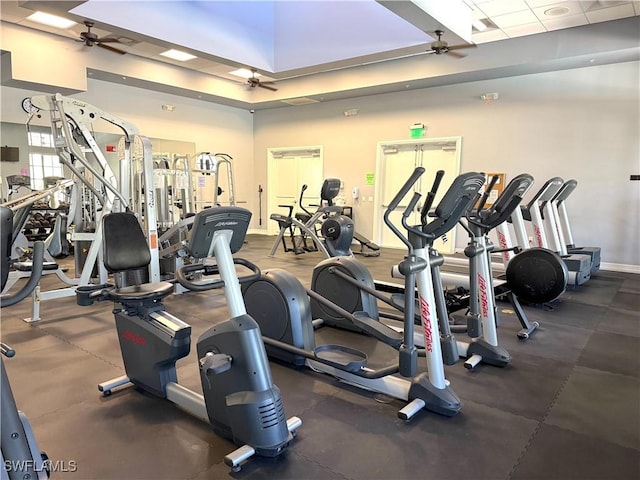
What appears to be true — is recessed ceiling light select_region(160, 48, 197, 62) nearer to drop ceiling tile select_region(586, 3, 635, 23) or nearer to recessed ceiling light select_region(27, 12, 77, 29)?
recessed ceiling light select_region(27, 12, 77, 29)

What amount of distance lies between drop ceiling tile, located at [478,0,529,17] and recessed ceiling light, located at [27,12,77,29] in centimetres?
625

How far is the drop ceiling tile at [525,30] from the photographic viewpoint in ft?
22.5

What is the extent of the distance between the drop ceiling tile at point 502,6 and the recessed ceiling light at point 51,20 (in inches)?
246

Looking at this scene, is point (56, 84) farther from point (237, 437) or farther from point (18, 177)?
point (237, 437)

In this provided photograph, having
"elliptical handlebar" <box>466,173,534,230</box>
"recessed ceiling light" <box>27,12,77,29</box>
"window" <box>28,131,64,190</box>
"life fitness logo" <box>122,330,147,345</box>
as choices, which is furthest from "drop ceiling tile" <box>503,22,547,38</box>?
"window" <box>28,131,64,190</box>

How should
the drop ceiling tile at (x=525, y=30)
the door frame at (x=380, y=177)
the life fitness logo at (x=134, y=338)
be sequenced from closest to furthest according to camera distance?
the life fitness logo at (x=134, y=338), the drop ceiling tile at (x=525, y=30), the door frame at (x=380, y=177)

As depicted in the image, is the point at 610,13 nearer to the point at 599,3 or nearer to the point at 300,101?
the point at 599,3

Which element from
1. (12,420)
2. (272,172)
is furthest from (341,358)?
(272,172)

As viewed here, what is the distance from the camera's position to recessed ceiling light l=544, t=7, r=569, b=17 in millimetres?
6130

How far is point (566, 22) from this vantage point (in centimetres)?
666

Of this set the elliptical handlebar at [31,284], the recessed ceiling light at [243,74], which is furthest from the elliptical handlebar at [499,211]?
the recessed ceiling light at [243,74]

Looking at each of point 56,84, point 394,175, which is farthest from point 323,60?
point 56,84

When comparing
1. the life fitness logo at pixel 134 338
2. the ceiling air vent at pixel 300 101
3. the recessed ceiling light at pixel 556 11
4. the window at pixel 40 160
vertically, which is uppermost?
the recessed ceiling light at pixel 556 11

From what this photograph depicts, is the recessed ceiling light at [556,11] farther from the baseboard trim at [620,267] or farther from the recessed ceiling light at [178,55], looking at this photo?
the recessed ceiling light at [178,55]
